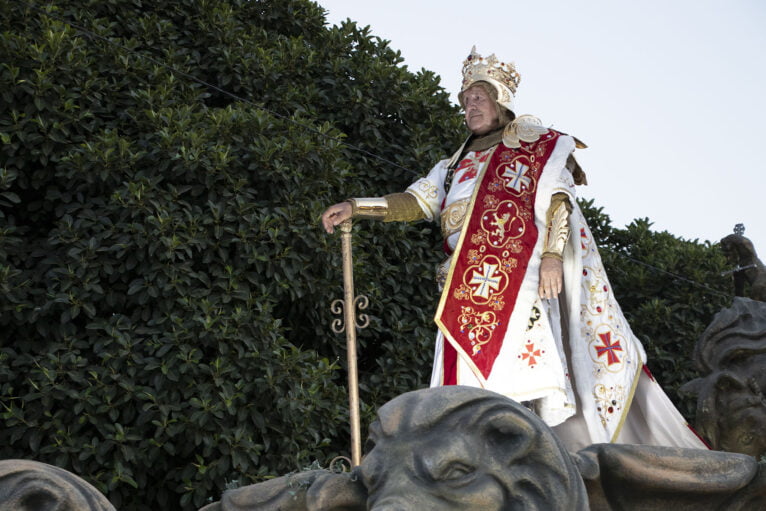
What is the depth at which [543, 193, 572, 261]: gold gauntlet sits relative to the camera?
4730mm

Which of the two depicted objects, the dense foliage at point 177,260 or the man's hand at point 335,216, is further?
the dense foliage at point 177,260

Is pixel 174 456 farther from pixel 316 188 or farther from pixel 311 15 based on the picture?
pixel 311 15

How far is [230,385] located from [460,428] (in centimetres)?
379

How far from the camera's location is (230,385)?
18.5 ft

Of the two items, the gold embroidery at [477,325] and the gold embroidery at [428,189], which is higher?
the gold embroidery at [428,189]

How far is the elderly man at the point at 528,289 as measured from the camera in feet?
15.3

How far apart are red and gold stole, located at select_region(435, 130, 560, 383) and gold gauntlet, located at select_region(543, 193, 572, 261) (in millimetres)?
85

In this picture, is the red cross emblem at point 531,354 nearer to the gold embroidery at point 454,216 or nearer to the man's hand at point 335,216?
the gold embroidery at point 454,216

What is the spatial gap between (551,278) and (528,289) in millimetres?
123

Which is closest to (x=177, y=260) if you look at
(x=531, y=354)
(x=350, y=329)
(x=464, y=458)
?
(x=350, y=329)

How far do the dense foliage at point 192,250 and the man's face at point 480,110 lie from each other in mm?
1470

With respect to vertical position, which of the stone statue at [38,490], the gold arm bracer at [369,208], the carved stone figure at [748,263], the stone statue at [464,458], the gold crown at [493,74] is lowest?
the stone statue at [38,490]

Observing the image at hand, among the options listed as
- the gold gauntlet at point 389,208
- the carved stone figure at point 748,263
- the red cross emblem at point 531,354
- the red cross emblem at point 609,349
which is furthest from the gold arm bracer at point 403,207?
the carved stone figure at point 748,263

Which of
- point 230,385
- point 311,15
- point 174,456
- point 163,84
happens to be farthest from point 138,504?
point 311,15
